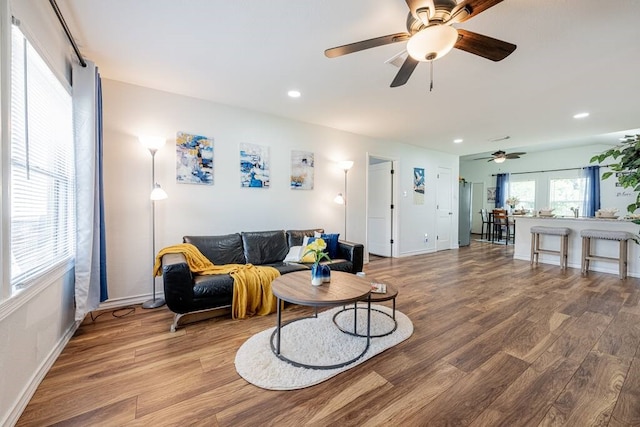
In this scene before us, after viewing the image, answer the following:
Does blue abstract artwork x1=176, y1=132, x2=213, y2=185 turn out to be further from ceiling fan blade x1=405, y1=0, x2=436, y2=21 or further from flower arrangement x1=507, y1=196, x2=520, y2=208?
flower arrangement x1=507, y1=196, x2=520, y2=208

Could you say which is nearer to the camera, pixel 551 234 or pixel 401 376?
pixel 401 376

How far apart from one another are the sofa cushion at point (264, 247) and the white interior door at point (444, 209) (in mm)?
4511

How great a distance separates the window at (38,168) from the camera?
147cm

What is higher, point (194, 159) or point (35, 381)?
point (194, 159)

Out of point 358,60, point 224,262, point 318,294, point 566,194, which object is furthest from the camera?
point 566,194

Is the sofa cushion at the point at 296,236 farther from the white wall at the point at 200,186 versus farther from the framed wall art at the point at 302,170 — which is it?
the framed wall art at the point at 302,170

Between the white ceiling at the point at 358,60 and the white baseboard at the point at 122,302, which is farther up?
the white ceiling at the point at 358,60

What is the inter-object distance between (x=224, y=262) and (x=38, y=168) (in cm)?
180

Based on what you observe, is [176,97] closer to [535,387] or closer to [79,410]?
[79,410]

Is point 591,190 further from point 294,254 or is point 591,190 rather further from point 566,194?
point 294,254

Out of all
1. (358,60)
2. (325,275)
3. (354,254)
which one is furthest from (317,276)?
(358,60)

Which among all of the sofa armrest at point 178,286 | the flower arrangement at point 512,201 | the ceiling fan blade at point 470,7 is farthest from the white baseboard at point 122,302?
the flower arrangement at point 512,201

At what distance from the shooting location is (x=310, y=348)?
2008 millimetres

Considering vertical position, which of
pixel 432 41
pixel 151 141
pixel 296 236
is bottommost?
pixel 296 236
